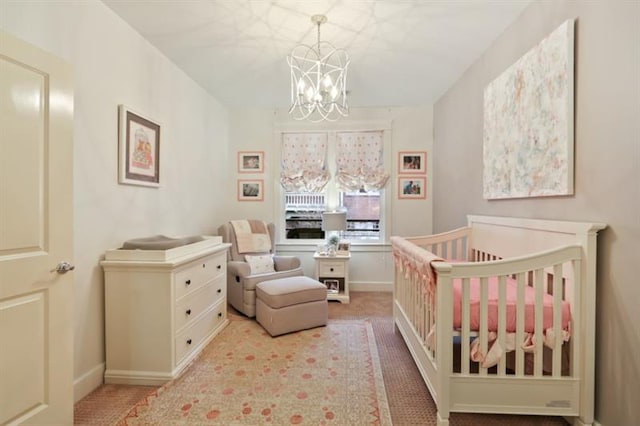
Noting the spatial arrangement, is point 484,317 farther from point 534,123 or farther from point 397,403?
point 534,123

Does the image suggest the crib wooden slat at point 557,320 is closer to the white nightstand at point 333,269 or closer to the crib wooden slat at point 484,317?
the crib wooden slat at point 484,317

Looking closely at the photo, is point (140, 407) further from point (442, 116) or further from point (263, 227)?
point (442, 116)

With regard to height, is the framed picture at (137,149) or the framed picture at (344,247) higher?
the framed picture at (137,149)

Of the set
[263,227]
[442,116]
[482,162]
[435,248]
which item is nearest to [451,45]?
[482,162]

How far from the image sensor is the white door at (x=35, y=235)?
136 cm

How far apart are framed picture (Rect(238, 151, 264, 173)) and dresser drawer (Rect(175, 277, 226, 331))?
77.4 inches

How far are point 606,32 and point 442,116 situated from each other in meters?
2.47

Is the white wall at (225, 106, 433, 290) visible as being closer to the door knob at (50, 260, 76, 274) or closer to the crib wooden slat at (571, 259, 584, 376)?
the crib wooden slat at (571, 259, 584, 376)

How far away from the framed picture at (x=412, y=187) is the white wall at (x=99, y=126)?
9.51ft

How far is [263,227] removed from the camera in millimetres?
4090

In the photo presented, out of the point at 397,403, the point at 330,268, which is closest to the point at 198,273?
the point at 397,403

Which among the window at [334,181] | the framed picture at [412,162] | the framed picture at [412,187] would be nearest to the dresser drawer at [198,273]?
the window at [334,181]

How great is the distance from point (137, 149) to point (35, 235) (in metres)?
1.20

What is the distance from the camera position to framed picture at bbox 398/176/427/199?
4.39 m
